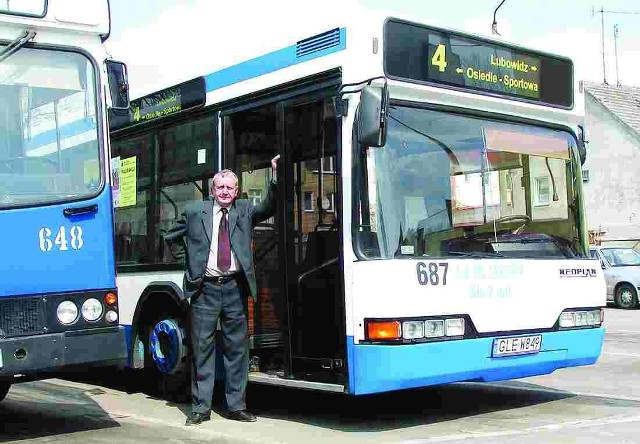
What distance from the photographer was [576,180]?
832 centimetres

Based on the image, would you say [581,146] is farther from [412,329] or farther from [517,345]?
[412,329]

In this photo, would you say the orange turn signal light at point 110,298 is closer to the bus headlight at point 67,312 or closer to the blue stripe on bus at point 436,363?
the bus headlight at point 67,312

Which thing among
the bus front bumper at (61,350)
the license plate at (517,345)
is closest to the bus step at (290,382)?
the license plate at (517,345)

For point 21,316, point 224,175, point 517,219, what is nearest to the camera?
point 21,316

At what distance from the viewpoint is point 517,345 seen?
291 inches

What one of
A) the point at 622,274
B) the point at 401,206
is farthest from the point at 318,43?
the point at 622,274

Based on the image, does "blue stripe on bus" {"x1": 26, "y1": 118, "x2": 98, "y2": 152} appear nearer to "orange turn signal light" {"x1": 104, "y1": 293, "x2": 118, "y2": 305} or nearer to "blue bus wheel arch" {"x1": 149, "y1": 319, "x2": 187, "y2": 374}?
"orange turn signal light" {"x1": 104, "y1": 293, "x2": 118, "y2": 305}

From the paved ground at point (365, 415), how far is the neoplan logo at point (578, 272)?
1204 millimetres

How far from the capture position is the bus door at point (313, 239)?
712 cm

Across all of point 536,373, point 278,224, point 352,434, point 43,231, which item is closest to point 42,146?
point 43,231

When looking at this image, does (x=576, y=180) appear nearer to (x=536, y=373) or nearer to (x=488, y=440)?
(x=536, y=373)

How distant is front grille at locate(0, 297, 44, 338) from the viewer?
6.21 meters

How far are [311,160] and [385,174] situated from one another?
76 cm

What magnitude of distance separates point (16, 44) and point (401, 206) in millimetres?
3036
